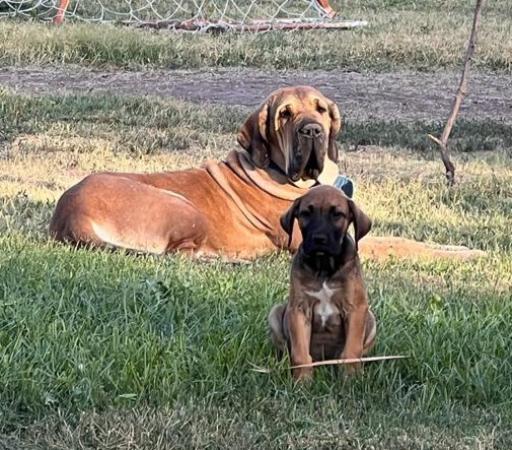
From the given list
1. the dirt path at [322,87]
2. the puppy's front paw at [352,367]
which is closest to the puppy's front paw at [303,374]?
the puppy's front paw at [352,367]

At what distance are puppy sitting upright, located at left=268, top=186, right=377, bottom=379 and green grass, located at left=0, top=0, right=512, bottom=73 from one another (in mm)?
13174

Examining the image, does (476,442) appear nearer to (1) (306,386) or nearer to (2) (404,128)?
(1) (306,386)

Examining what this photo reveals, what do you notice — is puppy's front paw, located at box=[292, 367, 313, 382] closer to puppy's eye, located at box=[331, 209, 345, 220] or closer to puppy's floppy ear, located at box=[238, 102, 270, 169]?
puppy's eye, located at box=[331, 209, 345, 220]

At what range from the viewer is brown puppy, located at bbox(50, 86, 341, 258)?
251 inches

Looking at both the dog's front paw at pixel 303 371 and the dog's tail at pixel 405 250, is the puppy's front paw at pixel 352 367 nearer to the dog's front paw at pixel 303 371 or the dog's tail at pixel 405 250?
the dog's front paw at pixel 303 371

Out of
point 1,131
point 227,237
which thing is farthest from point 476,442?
point 1,131

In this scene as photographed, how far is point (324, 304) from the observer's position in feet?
13.4

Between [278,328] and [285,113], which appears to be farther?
[285,113]

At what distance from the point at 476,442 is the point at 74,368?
55.7 inches

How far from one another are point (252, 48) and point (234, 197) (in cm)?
1158

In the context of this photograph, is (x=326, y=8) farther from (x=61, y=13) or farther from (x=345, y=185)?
(x=345, y=185)

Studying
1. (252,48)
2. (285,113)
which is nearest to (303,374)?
(285,113)

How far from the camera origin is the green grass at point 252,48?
17.1 metres

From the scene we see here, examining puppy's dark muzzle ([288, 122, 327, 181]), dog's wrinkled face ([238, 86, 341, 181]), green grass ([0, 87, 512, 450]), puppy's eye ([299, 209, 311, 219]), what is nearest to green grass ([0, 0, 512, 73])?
green grass ([0, 87, 512, 450])
